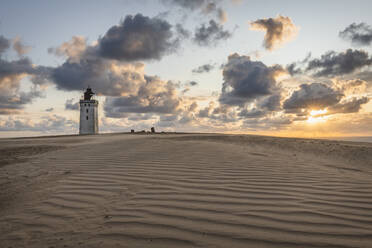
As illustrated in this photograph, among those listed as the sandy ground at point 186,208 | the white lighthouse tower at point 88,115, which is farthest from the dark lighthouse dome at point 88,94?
the sandy ground at point 186,208

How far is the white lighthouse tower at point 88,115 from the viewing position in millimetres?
36531

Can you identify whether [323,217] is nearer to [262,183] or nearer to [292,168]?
[262,183]

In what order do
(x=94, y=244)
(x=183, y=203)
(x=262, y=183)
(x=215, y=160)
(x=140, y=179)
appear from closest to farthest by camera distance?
(x=94, y=244) → (x=183, y=203) → (x=262, y=183) → (x=140, y=179) → (x=215, y=160)

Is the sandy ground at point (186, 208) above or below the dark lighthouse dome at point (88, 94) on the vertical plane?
below

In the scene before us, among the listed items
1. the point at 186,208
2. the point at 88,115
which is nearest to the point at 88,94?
the point at 88,115

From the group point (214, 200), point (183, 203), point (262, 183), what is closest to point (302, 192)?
point (262, 183)

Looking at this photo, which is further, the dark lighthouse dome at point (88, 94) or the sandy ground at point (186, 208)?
the dark lighthouse dome at point (88, 94)

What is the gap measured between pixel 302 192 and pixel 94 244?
2.85 m

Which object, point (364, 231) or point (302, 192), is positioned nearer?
point (364, 231)

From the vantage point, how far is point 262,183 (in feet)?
12.6

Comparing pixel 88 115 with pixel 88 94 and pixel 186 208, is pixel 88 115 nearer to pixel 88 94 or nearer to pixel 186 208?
pixel 88 94

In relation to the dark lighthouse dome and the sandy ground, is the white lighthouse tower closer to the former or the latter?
the dark lighthouse dome

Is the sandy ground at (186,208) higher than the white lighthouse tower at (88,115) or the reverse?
the reverse

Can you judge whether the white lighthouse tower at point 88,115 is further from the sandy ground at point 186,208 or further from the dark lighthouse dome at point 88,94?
the sandy ground at point 186,208
